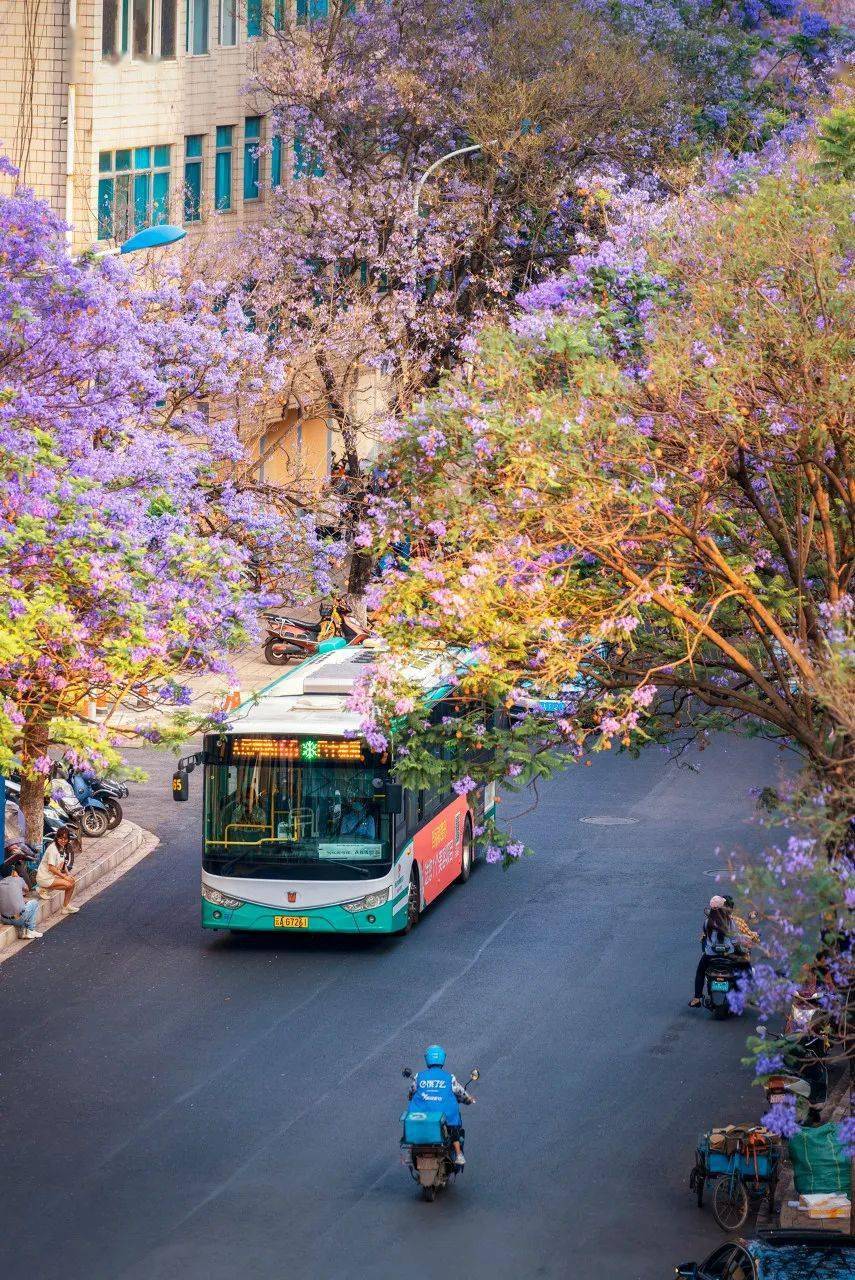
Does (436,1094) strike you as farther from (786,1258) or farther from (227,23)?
(227,23)

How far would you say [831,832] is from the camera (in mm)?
11828

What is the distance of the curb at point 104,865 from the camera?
24.8 metres

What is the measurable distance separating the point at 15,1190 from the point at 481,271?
30.6m

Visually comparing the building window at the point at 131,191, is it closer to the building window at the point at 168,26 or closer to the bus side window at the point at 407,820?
the building window at the point at 168,26

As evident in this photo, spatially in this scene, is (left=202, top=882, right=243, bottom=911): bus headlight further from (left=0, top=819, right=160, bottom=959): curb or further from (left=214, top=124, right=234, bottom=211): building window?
(left=214, top=124, right=234, bottom=211): building window

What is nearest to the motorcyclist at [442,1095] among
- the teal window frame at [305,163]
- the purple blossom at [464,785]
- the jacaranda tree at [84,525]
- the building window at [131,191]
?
the purple blossom at [464,785]

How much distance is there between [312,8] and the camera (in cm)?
4894

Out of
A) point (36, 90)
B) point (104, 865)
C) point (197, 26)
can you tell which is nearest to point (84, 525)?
point (104, 865)

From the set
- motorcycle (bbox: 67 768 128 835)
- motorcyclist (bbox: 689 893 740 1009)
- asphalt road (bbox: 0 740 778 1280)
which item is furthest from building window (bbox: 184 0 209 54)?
motorcyclist (bbox: 689 893 740 1009)

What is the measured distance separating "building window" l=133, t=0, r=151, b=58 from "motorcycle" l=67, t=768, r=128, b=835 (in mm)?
20146

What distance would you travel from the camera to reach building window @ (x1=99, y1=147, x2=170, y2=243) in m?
42.1

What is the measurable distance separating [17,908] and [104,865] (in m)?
3.45

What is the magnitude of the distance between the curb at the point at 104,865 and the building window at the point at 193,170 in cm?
1995

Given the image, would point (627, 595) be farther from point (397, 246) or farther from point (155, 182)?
point (155, 182)
